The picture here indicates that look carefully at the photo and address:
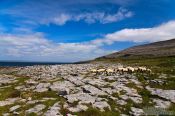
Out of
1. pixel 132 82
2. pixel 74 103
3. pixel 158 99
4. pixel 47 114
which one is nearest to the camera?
pixel 47 114

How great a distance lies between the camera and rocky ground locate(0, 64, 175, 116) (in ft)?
88.4

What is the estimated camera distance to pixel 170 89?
3569 centimetres

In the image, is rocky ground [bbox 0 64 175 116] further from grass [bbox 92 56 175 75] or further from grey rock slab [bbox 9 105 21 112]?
grass [bbox 92 56 175 75]

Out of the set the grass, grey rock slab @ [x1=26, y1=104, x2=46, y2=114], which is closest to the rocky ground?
grey rock slab @ [x1=26, y1=104, x2=46, y2=114]

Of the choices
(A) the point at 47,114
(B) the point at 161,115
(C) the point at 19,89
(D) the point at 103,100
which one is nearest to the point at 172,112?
(B) the point at 161,115

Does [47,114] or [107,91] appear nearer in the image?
[47,114]

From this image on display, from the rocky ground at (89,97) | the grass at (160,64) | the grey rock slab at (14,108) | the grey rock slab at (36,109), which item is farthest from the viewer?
the grass at (160,64)

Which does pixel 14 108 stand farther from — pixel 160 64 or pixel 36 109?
pixel 160 64

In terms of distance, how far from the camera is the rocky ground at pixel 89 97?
2694 centimetres

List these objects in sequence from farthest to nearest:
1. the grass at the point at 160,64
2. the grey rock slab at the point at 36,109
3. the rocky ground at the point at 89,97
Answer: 1. the grass at the point at 160,64
2. the rocky ground at the point at 89,97
3. the grey rock slab at the point at 36,109

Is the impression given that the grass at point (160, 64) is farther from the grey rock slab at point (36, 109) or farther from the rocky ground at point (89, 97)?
the grey rock slab at point (36, 109)

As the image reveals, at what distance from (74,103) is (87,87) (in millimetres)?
6498

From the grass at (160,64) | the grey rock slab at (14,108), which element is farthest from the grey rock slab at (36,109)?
the grass at (160,64)

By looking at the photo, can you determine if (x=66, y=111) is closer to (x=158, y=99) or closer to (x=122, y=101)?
(x=122, y=101)
